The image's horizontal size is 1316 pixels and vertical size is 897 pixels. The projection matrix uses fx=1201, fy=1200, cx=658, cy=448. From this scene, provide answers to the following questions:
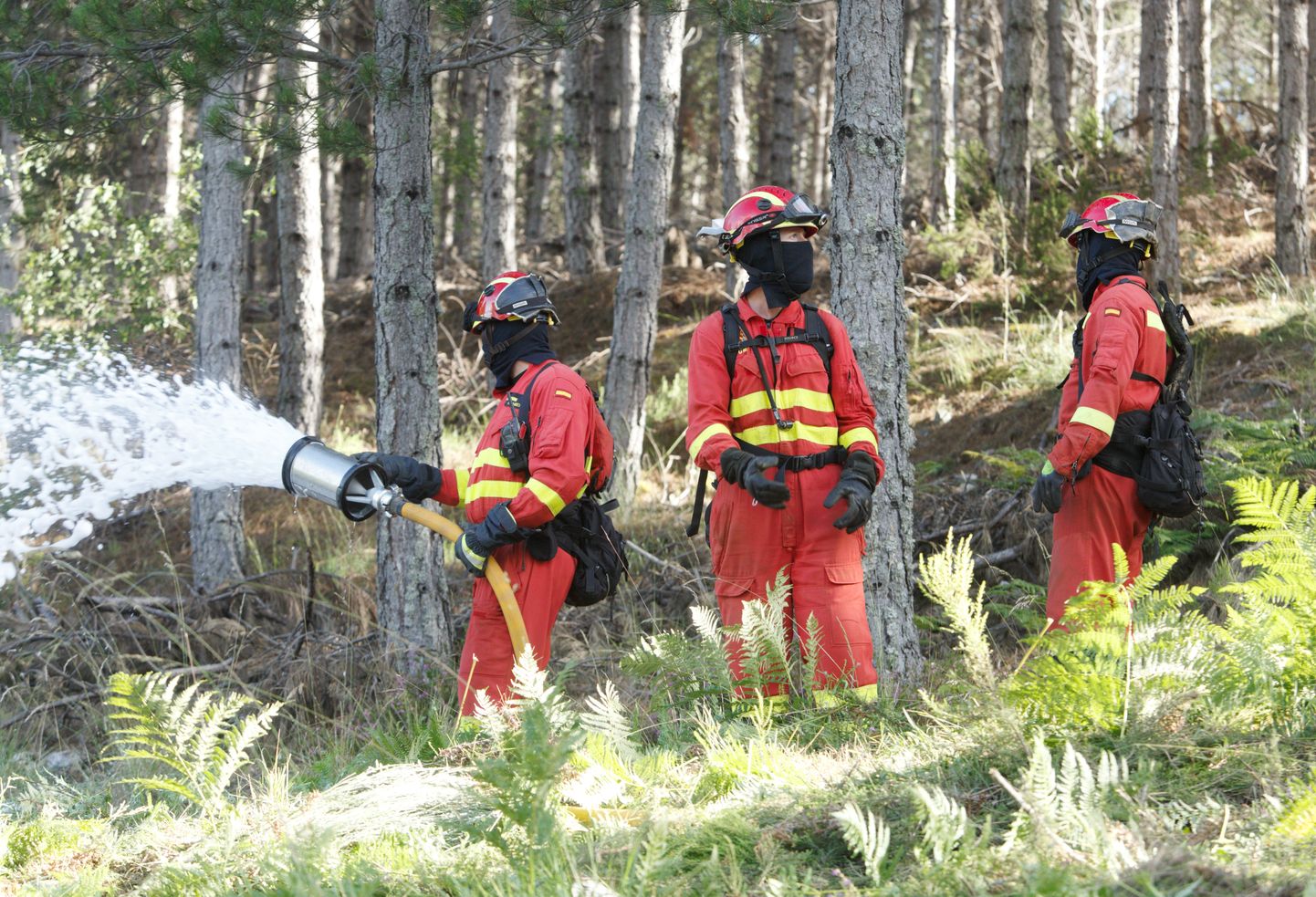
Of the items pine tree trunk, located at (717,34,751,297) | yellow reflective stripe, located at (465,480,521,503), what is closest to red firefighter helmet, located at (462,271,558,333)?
yellow reflective stripe, located at (465,480,521,503)

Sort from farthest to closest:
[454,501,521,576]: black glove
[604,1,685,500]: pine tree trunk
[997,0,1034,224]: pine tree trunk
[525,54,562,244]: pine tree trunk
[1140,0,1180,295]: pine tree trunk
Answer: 1. [525,54,562,244]: pine tree trunk
2. [997,0,1034,224]: pine tree trunk
3. [1140,0,1180,295]: pine tree trunk
4. [604,1,685,500]: pine tree trunk
5. [454,501,521,576]: black glove

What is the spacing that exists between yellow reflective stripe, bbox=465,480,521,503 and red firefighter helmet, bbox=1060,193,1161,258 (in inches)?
109

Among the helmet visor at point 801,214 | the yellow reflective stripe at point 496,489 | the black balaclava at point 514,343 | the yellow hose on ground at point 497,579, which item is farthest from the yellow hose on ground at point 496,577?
the helmet visor at point 801,214

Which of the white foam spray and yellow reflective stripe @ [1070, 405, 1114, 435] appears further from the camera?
yellow reflective stripe @ [1070, 405, 1114, 435]

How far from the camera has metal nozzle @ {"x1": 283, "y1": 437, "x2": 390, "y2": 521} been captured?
4797 millimetres

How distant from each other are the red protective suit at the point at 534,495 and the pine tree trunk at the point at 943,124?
10.2 m

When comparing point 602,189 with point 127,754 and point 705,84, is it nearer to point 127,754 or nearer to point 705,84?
point 705,84

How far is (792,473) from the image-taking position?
4.71 meters

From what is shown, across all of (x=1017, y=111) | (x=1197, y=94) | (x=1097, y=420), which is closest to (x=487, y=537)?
(x=1097, y=420)

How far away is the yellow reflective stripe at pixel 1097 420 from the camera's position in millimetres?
5164

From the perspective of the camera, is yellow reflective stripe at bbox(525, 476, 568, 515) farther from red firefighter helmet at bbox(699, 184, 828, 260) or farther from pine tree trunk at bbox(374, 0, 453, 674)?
pine tree trunk at bbox(374, 0, 453, 674)

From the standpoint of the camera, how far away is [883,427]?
530 cm

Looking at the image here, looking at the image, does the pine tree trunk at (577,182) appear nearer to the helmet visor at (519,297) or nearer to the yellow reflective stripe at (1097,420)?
the helmet visor at (519,297)

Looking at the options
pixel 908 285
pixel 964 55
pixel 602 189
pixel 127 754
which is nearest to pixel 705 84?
pixel 602 189
